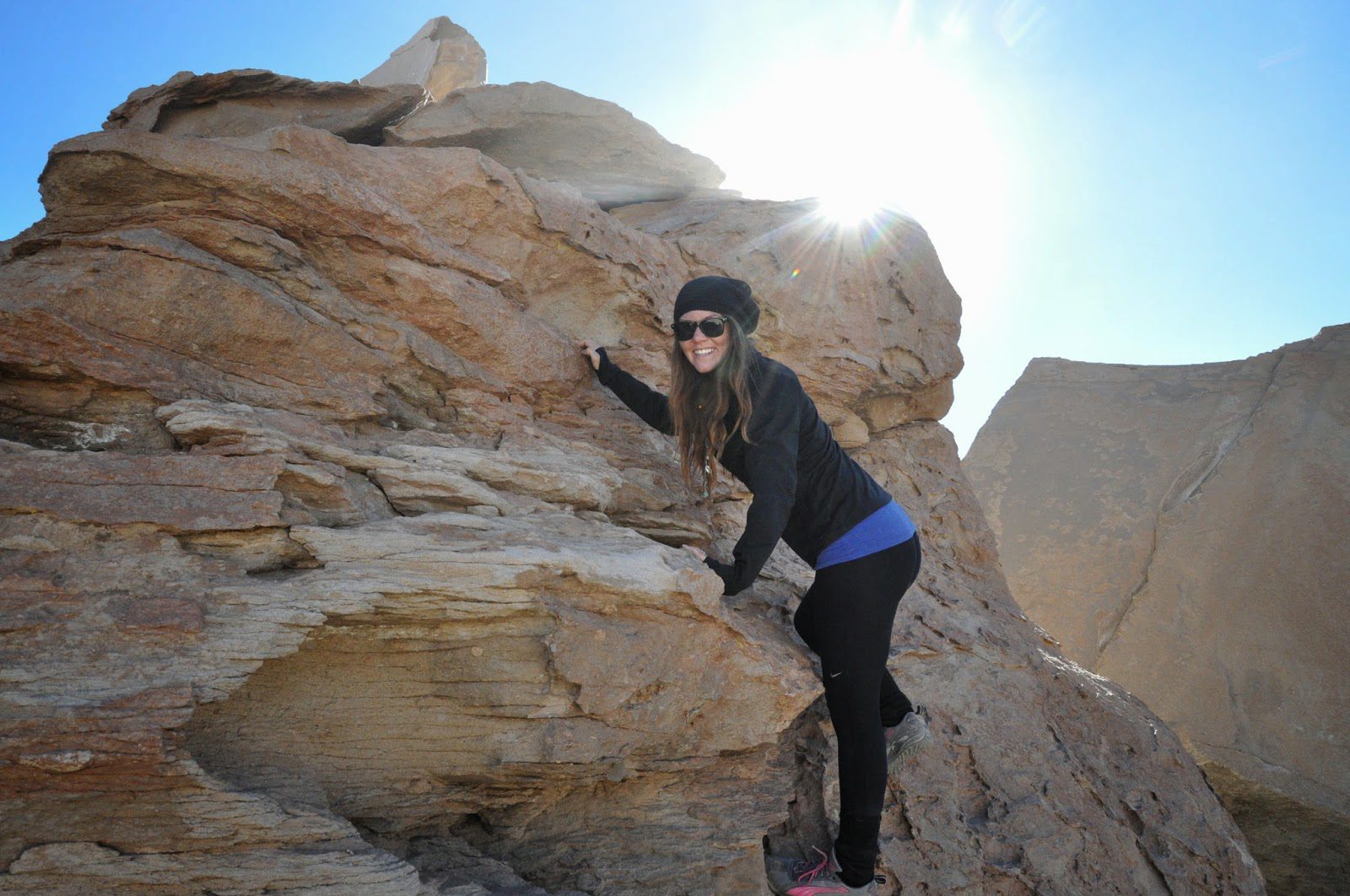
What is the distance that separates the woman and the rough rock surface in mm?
7337

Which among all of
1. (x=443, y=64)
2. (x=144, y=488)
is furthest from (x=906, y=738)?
(x=443, y=64)

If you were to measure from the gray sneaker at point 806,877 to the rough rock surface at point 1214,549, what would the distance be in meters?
7.34

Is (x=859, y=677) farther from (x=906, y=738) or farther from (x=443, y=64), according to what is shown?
(x=443, y=64)

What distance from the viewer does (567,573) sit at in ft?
10.1

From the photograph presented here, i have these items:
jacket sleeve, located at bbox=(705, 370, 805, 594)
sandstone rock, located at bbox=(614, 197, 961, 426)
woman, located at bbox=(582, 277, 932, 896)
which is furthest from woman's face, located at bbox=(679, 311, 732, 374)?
sandstone rock, located at bbox=(614, 197, 961, 426)

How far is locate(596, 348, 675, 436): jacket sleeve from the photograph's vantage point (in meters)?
4.12

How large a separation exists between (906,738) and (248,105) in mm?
5803

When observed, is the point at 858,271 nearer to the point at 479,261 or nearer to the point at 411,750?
the point at 479,261

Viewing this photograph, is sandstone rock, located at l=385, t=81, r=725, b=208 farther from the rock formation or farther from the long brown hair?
the long brown hair

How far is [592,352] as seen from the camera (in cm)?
455

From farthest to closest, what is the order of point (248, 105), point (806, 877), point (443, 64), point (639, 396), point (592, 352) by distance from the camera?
point (443, 64)
point (248, 105)
point (592, 352)
point (639, 396)
point (806, 877)

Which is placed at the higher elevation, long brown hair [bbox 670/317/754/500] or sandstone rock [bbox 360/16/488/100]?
sandstone rock [bbox 360/16/488/100]

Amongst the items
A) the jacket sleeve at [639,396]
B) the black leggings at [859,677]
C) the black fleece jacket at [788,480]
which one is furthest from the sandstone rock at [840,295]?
the black leggings at [859,677]

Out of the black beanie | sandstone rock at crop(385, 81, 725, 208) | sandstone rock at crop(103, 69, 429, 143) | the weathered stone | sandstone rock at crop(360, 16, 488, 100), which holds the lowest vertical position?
the weathered stone
